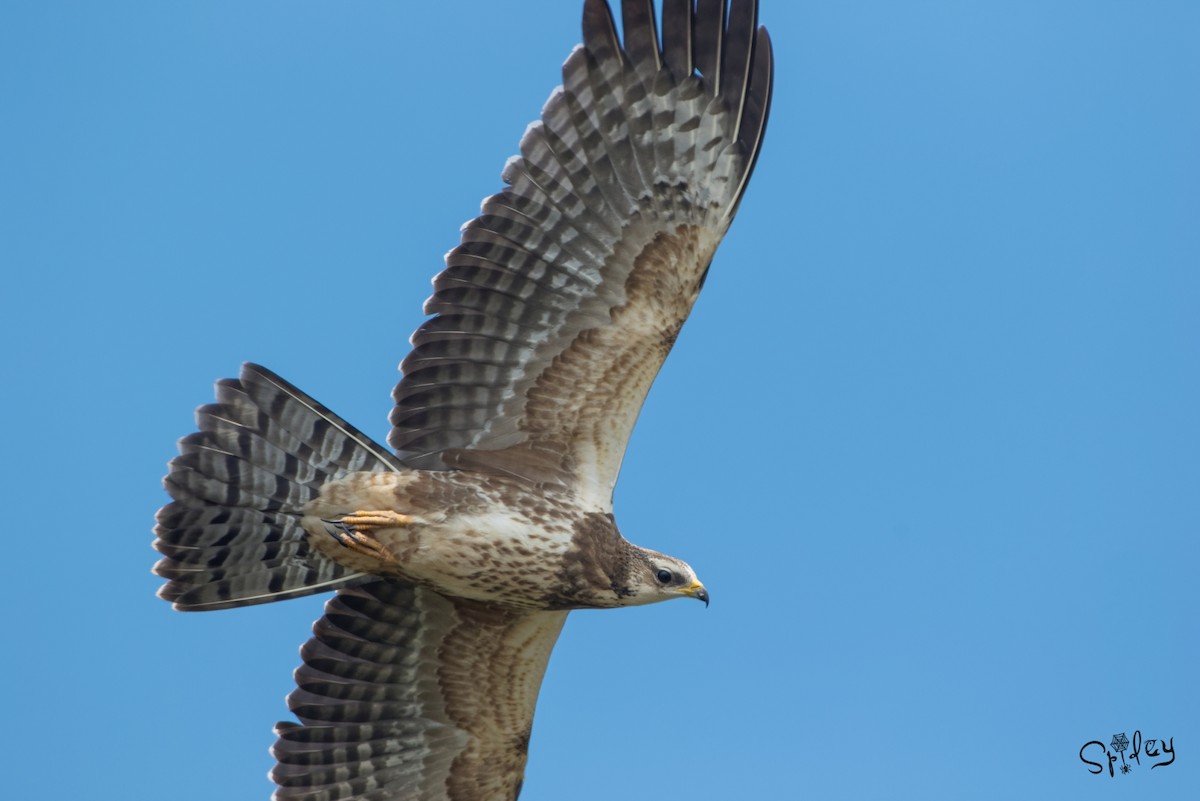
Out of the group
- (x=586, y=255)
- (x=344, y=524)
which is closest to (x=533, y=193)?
(x=586, y=255)

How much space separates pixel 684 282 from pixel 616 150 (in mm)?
802

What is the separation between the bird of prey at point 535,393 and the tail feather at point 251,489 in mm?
11

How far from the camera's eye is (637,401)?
407 inches

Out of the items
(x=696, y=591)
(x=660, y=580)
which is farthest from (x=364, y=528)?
(x=696, y=591)

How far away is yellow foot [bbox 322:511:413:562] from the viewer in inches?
393

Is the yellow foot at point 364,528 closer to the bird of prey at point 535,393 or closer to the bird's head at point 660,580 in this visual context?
the bird of prey at point 535,393

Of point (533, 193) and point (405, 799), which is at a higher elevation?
point (533, 193)

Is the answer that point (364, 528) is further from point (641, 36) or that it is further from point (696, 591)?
point (641, 36)

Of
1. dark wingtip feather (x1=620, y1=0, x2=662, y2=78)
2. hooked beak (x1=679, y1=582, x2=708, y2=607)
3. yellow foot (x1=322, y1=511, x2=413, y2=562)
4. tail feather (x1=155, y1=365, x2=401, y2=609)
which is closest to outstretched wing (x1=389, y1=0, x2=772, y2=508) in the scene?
dark wingtip feather (x1=620, y1=0, x2=662, y2=78)

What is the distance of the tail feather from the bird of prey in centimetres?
1

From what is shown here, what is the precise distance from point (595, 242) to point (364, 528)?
198cm

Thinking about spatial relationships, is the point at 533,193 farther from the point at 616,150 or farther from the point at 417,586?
the point at 417,586

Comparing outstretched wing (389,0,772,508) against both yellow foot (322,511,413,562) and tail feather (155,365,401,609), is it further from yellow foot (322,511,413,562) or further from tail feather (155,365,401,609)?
tail feather (155,365,401,609)

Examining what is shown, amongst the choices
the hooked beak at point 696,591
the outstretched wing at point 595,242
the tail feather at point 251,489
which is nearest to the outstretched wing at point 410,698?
the tail feather at point 251,489
